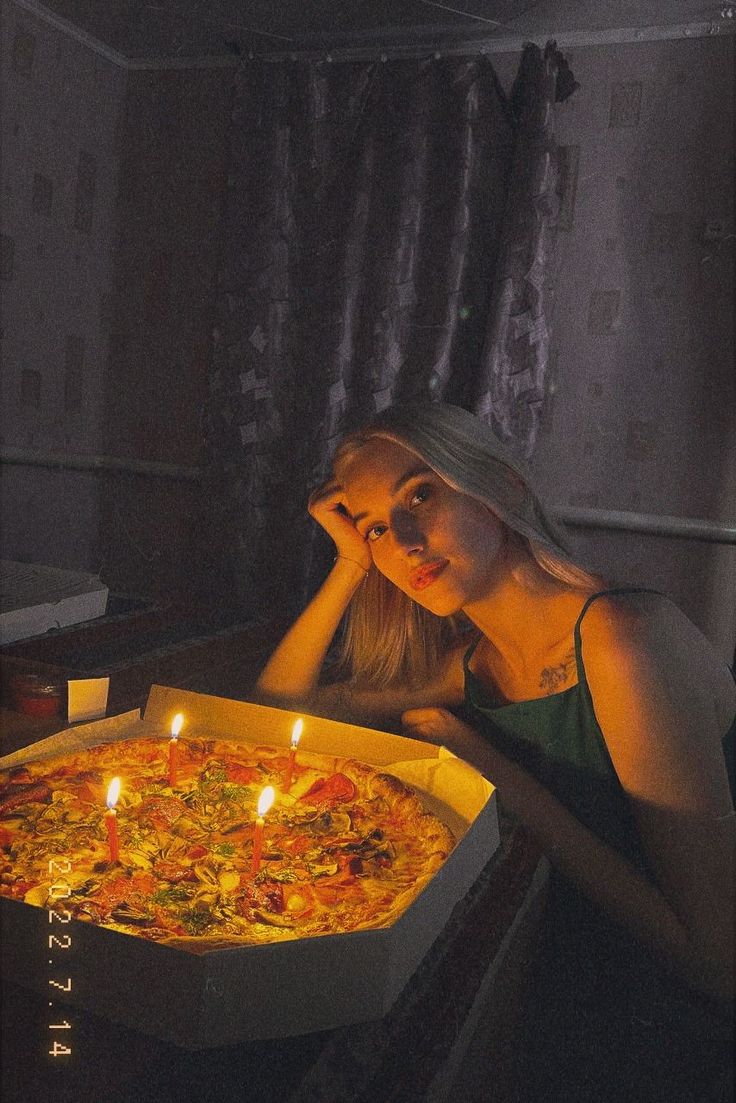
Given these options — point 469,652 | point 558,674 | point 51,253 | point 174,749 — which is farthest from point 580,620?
point 51,253

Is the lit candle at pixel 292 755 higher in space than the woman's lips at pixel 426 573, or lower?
lower

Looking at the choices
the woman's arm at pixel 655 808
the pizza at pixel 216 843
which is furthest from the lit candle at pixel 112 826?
the woman's arm at pixel 655 808

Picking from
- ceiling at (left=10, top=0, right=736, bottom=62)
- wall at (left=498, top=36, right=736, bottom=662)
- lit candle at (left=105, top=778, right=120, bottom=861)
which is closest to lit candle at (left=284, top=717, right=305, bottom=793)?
lit candle at (left=105, top=778, right=120, bottom=861)

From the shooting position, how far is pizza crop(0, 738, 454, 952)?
0.34 meters

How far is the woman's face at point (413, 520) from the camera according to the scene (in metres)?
0.53

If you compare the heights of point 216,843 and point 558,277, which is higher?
point 558,277

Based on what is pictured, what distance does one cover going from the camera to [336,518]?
1.92ft

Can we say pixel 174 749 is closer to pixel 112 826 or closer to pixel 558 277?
pixel 112 826

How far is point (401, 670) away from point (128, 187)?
430mm

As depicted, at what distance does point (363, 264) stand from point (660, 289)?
193 millimetres

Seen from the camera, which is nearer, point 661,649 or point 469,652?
point 661,649

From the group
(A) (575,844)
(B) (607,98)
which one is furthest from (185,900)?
(B) (607,98)

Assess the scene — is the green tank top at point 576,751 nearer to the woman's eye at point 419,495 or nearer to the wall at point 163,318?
the woman's eye at point 419,495

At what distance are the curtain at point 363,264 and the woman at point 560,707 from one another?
1.6 inches
